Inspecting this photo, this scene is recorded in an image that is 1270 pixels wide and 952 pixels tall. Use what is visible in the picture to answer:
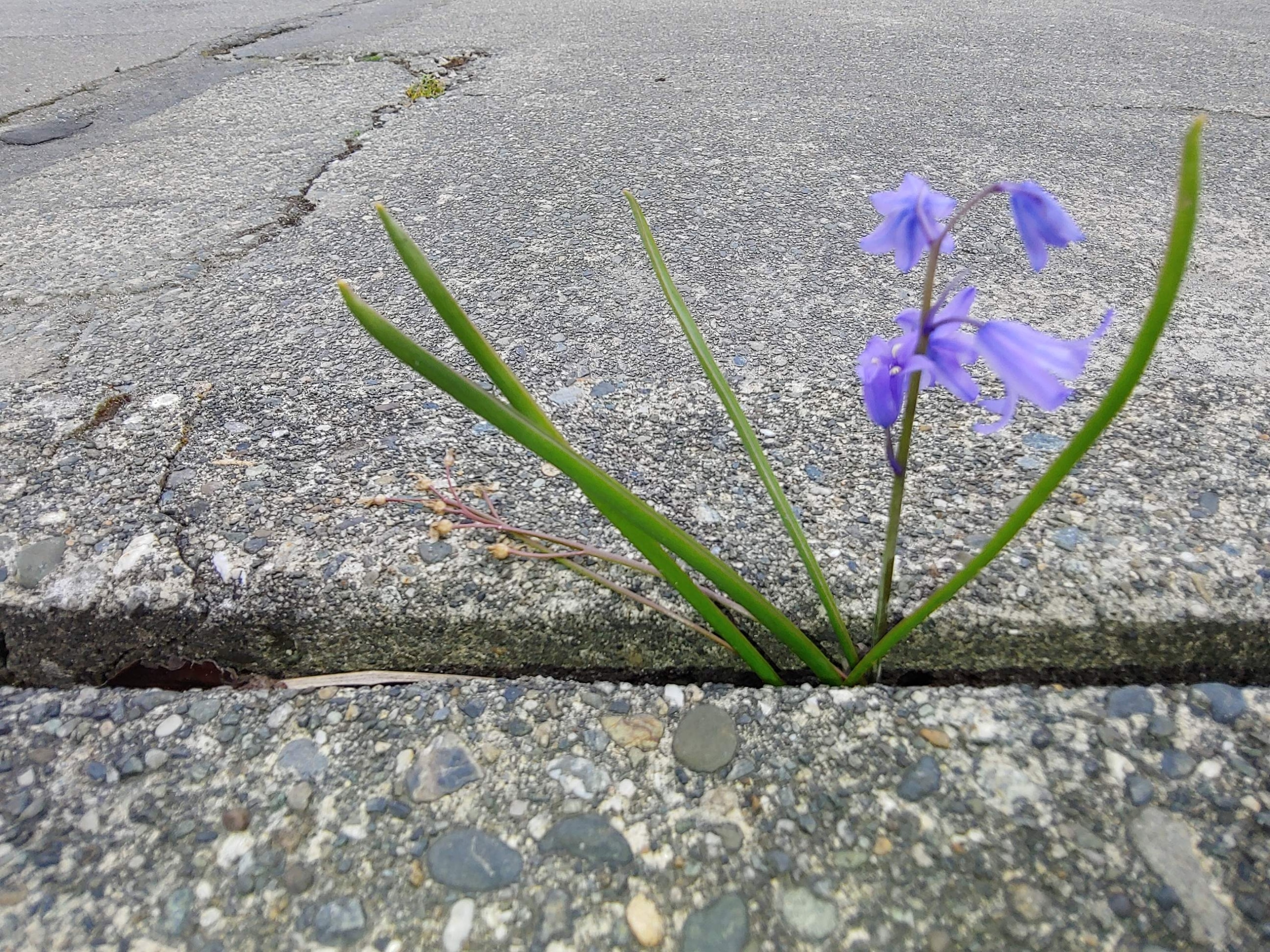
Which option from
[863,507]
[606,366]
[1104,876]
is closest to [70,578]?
[606,366]

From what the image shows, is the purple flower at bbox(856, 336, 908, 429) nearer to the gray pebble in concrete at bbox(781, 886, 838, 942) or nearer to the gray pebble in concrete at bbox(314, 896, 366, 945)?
the gray pebble in concrete at bbox(781, 886, 838, 942)

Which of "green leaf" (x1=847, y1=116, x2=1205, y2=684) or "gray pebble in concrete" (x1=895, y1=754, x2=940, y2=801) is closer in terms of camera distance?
"green leaf" (x1=847, y1=116, x2=1205, y2=684)

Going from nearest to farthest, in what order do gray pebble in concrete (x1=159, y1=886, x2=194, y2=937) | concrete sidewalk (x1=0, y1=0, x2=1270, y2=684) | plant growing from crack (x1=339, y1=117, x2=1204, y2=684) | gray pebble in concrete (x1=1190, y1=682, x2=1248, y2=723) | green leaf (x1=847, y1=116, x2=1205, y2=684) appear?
green leaf (x1=847, y1=116, x2=1205, y2=684) → plant growing from crack (x1=339, y1=117, x2=1204, y2=684) → gray pebble in concrete (x1=159, y1=886, x2=194, y2=937) → gray pebble in concrete (x1=1190, y1=682, x2=1248, y2=723) → concrete sidewalk (x1=0, y1=0, x2=1270, y2=684)

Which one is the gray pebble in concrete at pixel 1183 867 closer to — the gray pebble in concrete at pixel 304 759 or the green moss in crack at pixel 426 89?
the gray pebble in concrete at pixel 304 759

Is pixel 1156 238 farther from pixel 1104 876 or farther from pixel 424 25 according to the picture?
pixel 424 25

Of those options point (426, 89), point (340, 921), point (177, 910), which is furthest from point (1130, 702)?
point (426, 89)

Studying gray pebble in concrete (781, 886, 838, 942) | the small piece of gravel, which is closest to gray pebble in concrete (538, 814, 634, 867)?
the small piece of gravel
